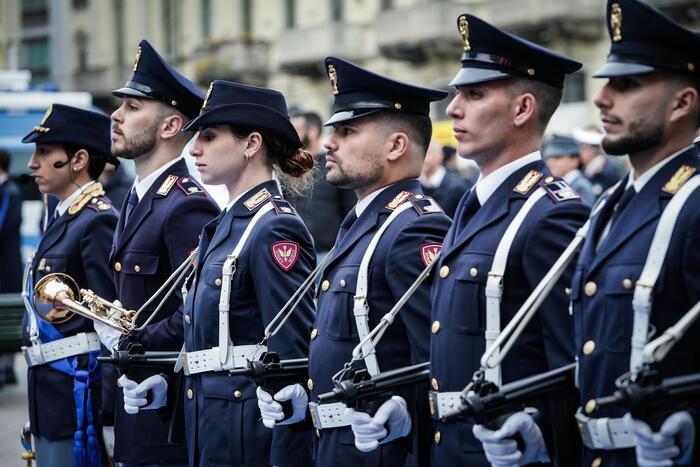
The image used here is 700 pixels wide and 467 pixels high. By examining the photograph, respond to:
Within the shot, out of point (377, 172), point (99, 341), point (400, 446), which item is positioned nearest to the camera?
point (400, 446)

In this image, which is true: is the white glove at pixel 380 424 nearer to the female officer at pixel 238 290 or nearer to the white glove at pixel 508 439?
the white glove at pixel 508 439

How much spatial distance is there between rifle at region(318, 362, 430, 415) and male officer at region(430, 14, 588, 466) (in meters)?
0.22

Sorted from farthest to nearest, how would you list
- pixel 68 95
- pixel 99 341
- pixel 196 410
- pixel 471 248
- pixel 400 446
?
pixel 68 95 < pixel 99 341 < pixel 196 410 < pixel 400 446 < pixel 471 248

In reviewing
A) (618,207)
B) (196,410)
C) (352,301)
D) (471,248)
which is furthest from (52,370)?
(618,207)

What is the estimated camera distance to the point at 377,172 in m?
5.43

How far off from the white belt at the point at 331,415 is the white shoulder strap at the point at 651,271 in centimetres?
148

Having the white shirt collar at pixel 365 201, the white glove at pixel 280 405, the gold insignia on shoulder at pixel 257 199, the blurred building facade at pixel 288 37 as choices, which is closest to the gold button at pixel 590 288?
the white shirt collar at pixel 365 201

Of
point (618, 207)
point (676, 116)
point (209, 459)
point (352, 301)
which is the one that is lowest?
point (209, 459)

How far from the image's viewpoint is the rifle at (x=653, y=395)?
3.70m

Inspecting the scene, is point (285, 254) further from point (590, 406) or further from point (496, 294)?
point (590, 406)

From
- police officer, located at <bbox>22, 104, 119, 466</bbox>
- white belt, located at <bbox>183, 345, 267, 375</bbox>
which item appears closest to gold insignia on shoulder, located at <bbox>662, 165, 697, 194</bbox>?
white belt, located at <bbox>183, 345, 267, 375</bbox>

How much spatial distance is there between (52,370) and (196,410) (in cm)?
132

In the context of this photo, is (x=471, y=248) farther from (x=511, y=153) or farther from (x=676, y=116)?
(x=676, y=116)

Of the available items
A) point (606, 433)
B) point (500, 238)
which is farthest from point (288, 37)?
point (606, 433)
